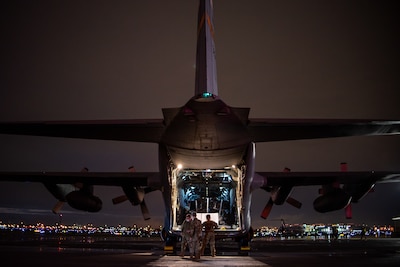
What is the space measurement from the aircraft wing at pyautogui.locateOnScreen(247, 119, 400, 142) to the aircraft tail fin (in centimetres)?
171

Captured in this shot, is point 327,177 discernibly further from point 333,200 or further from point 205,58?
point 205,58

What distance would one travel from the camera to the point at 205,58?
1209 centimetres

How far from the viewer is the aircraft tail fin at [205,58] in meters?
12.0

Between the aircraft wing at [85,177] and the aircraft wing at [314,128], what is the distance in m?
7.41

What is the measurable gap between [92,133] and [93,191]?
30.2 ft

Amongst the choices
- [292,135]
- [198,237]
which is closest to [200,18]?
[292,135]

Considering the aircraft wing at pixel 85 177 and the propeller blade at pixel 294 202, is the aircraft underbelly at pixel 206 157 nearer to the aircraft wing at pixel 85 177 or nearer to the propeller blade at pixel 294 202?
the aircraft wing at pixel 85 177

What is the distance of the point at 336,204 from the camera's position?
707 inches

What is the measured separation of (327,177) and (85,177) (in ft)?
35.3

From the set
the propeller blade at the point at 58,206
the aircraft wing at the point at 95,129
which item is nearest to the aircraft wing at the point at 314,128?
the aircraft wing at the point at 95,129

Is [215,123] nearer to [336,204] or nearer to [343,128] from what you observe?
[343,128]

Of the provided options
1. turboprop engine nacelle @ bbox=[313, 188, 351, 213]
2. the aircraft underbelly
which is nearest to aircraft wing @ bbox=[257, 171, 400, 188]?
turboprop engine nacelle @ bbox=[313, 188, 351, 213]

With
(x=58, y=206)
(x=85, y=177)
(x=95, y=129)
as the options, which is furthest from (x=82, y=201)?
(x=95, y=129)

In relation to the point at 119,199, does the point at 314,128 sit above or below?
above
